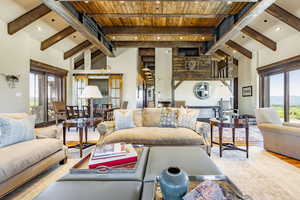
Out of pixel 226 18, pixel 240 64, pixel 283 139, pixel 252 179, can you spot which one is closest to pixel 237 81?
pixel 240 64

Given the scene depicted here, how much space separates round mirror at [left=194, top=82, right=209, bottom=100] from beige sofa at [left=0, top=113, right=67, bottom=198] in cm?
765

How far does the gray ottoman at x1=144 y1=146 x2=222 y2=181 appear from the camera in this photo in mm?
1545

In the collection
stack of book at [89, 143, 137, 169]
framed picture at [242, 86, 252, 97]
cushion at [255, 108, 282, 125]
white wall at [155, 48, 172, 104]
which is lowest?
stack of book at [89, 143, 137, 169]

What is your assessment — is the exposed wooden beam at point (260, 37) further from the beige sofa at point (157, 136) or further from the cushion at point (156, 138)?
the cushion at point (156, 138)

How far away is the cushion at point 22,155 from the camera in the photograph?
183 cm

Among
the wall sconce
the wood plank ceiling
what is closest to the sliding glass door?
the wood plank ceiling

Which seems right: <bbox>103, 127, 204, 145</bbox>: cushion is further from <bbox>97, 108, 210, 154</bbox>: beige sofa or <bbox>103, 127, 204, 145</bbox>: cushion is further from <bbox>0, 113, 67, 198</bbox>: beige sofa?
<bbox>0, 113, 67, 198</bbox>: beige sofa

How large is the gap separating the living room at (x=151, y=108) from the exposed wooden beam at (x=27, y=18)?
1.1 inches

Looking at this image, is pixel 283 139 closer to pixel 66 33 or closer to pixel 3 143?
pixel 3 143

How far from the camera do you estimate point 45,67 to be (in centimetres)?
708

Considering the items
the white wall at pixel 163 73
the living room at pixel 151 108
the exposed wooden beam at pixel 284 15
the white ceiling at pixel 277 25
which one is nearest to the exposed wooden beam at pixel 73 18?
the living room at pixel 151 108

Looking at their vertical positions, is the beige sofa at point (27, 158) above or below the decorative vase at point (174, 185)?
below

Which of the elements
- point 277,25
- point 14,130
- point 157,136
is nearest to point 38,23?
point 14,130

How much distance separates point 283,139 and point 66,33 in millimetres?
7214
